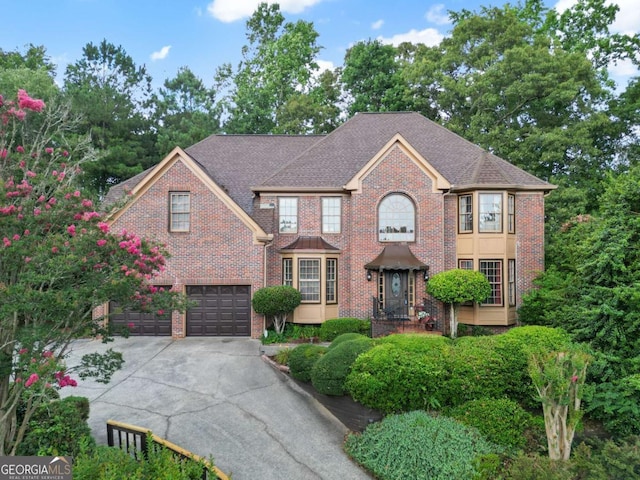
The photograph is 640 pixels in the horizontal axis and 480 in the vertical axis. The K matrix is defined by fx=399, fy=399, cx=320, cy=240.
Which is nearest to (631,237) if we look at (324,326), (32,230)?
(324,326)

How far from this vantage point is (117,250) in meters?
6.44

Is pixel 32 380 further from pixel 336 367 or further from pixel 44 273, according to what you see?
pixel 336 367

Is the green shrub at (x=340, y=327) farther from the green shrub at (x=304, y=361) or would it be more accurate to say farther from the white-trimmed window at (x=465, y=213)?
the white-trimmed window at (x=465, y=213)

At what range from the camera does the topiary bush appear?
7.68m

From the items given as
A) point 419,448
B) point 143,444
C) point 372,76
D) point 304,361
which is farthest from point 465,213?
point 372,76

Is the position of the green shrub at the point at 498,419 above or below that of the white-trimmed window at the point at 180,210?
below

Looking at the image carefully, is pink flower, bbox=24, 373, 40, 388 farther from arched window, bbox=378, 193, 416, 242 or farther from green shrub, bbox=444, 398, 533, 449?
arched window, bbox=378, 193, 416, 242

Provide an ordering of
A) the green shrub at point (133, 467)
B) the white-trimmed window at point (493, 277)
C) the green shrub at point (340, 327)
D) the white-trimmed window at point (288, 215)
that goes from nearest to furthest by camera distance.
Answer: the green shrub at point (133, 467)
the green shrub at point (340, 327)
the white-trimmed window at point (493, 277)
the white-trimmed window at point (288, 215)

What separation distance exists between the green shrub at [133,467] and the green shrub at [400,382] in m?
3.72

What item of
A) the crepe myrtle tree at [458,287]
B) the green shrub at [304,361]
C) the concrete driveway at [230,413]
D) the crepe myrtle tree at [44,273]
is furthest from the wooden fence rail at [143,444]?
the crepe myrtle tree at [458,287]

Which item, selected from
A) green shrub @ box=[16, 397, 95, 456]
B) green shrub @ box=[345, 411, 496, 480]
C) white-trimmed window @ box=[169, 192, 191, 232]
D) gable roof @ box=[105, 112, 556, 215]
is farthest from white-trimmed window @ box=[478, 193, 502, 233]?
green shrub @ box=[16, 397, 95, 456]

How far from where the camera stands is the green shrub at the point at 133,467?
547cm

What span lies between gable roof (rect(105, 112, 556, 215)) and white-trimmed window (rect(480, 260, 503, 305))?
312cm

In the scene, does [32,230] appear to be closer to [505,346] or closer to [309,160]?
[505,346]
